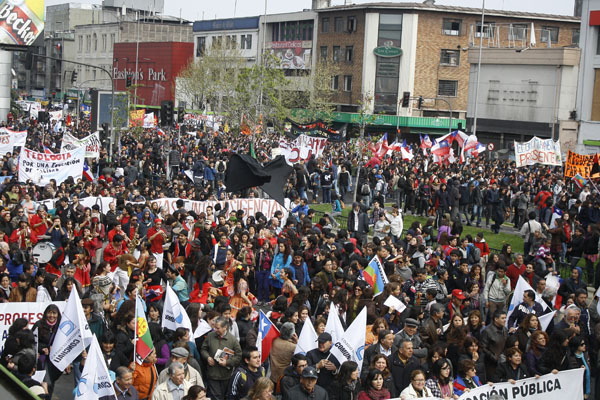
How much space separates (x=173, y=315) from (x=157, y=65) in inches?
3544

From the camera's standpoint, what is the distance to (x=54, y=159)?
22.7 meters

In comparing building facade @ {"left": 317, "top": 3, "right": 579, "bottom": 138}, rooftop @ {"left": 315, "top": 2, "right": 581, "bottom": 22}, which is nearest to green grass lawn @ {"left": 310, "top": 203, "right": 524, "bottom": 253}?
building facade @ {"left": 317, "top": 3, "right": 579, "bottom": 138}

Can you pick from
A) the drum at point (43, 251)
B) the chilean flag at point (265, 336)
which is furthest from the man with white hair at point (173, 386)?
the drum at point (43, 251)

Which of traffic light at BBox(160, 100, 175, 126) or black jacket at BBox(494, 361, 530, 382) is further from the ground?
traffic light at BBox(160, 100, 175, 126)

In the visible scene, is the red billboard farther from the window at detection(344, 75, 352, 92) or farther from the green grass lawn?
the green grass lawn

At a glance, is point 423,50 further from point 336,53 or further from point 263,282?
point 263,282

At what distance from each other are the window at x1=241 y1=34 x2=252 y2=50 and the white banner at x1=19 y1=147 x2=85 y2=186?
206 feet

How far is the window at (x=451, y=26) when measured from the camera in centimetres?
6812

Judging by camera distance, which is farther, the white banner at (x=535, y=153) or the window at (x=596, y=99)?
the window at (x=596, y=99)

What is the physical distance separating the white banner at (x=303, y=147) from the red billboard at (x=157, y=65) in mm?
61807

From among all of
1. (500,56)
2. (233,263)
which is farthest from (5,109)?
(233,263)

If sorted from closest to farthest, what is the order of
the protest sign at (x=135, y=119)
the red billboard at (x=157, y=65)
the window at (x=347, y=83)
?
1. the protest sign at (x=135, y=119)
2. the window at (x=347, y=83)
3. the red billboard at (x=157, y=65)

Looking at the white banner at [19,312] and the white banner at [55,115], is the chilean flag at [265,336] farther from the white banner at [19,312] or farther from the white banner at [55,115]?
the white banner at [55,115]

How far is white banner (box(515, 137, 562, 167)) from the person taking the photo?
98.4 ft
